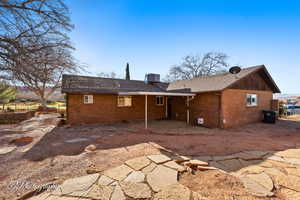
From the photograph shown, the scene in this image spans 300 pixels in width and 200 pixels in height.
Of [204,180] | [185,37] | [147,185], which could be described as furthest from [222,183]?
[185,37]

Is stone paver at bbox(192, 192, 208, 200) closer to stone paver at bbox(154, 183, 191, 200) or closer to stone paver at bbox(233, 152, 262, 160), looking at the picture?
stone paver at bbox(154, 183, 191, 200)

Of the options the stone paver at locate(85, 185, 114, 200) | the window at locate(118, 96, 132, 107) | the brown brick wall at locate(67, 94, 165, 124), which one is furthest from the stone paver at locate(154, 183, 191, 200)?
the window at locate(118, 96, 132, 107)

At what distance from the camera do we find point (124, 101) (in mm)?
11539

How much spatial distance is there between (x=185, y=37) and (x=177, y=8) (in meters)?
2.92

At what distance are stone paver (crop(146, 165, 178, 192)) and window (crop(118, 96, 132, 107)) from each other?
28.0 ft

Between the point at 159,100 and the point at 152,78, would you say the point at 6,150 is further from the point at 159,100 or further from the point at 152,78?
the point at 152,78

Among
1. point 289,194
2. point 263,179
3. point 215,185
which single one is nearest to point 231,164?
point 263,179

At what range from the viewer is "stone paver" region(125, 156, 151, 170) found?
136 inches

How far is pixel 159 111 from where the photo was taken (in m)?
13.2

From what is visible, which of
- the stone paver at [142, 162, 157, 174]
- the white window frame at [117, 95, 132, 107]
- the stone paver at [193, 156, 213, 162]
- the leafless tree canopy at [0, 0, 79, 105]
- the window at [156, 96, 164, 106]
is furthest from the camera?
the window at [156, 96, 164, 106]

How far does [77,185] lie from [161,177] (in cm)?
175

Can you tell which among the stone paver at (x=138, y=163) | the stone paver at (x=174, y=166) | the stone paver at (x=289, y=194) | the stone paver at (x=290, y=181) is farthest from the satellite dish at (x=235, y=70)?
the stone paver at (x=138, y=163)

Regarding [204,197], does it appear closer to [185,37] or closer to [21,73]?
[21,73]

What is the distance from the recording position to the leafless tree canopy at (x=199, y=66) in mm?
26469
